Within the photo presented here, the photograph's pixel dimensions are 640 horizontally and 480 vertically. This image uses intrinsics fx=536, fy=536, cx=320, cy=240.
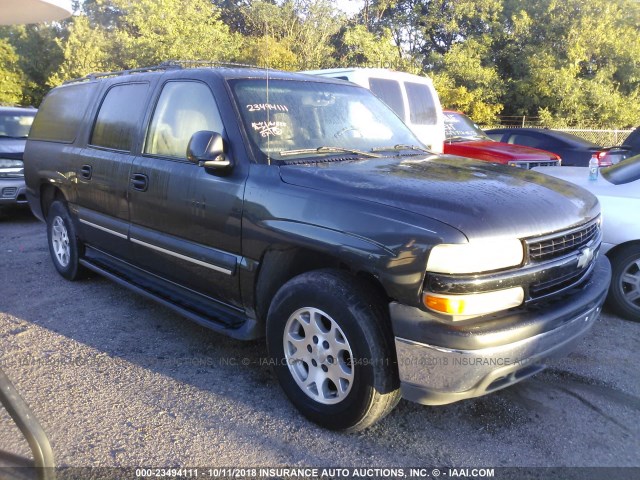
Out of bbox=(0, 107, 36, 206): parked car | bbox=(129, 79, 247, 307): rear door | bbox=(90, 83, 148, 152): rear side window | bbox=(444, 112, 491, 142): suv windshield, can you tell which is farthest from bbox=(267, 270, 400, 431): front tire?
bbox=(444, 112, 491, 142): suv windshield

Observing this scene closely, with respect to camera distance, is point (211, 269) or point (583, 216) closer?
point (583, 216)

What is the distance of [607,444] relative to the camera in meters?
2.79

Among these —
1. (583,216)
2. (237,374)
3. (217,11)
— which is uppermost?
(217,11)

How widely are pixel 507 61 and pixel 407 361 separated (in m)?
27.3

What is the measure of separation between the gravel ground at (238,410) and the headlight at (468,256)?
1.00 metres

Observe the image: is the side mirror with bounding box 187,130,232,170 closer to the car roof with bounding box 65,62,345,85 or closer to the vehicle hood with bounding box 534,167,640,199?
the car roof with bounding box 65,62,345,85

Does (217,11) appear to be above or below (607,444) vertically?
above

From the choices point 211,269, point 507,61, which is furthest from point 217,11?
point 211,269

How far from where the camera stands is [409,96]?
8.41m

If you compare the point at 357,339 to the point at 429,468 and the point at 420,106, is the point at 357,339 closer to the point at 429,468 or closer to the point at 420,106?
the point at 429,468

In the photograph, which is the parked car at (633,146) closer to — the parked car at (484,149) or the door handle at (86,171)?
the parked car at (484,149)

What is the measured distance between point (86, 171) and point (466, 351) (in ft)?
11.8

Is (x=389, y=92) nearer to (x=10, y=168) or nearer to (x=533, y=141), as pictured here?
(x=533, y=141)

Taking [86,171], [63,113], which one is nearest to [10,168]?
[63,113]
